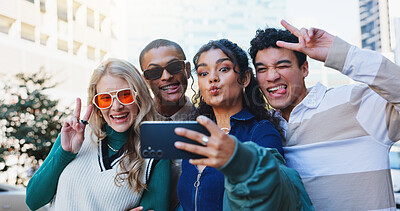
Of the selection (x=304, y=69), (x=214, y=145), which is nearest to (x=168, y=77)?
(x=304, y=69)

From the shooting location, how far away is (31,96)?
8977 millimetres

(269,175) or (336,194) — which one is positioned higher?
(269,175)

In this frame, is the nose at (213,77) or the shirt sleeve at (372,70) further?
the nose at (213,77)

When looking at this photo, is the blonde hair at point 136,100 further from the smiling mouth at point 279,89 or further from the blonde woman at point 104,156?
the smiling mouth at point 279,89

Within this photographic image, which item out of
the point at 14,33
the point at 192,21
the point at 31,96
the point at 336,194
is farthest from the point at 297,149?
the point at 14,33

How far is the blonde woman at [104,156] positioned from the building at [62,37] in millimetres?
→ 13436

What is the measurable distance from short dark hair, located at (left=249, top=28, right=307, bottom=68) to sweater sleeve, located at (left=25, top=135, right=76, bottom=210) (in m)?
1.39

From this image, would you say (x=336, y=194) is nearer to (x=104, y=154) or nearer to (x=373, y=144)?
(x=373, y=144)

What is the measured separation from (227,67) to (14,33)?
19144mm

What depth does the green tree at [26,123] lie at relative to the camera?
28.1 ft

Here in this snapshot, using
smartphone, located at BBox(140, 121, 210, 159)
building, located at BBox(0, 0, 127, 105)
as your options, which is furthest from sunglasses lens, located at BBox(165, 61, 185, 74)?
building, located at BBox(0, 0, 127, 105)

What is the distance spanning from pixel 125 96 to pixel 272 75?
3.12ft

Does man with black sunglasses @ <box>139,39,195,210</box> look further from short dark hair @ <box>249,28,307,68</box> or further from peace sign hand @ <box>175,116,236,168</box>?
peace sign hand @ <box>175,116,236,168</box>

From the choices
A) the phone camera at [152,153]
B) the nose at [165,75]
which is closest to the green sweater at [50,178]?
the phone camera at [152,153]
